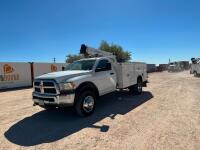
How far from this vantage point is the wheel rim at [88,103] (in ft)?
22.6

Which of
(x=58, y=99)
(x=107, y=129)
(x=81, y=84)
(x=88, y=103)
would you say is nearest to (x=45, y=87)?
(x=58, y=99)

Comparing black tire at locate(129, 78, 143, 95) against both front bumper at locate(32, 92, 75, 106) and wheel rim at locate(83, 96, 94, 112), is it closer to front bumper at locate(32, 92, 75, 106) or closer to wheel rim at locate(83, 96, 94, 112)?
wheel rim at locate(83, 96, 94, 112)

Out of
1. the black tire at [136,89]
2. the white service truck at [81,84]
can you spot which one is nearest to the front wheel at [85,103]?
the white service truck at [81,84]

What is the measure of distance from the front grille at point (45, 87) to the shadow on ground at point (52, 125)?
1.02m

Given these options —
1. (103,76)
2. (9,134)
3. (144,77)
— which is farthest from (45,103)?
(144,77)

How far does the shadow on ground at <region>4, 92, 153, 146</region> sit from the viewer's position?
5195mm

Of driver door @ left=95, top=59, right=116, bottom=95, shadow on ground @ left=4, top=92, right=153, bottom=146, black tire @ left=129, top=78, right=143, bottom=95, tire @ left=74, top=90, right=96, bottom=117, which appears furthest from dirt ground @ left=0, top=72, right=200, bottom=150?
black tire @ left=129, top=78, right=143, bottom=95

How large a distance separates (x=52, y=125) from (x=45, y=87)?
1.29 m

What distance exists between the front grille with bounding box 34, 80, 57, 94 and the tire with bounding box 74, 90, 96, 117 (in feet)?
2.83

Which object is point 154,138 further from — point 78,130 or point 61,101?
point 61,101

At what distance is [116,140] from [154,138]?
3.12 ft

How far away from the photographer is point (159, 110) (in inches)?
298

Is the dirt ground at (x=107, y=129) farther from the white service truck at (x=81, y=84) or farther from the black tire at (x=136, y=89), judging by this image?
the black tire at (x=136, y=89)

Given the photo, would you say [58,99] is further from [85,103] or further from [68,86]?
[85,103]
